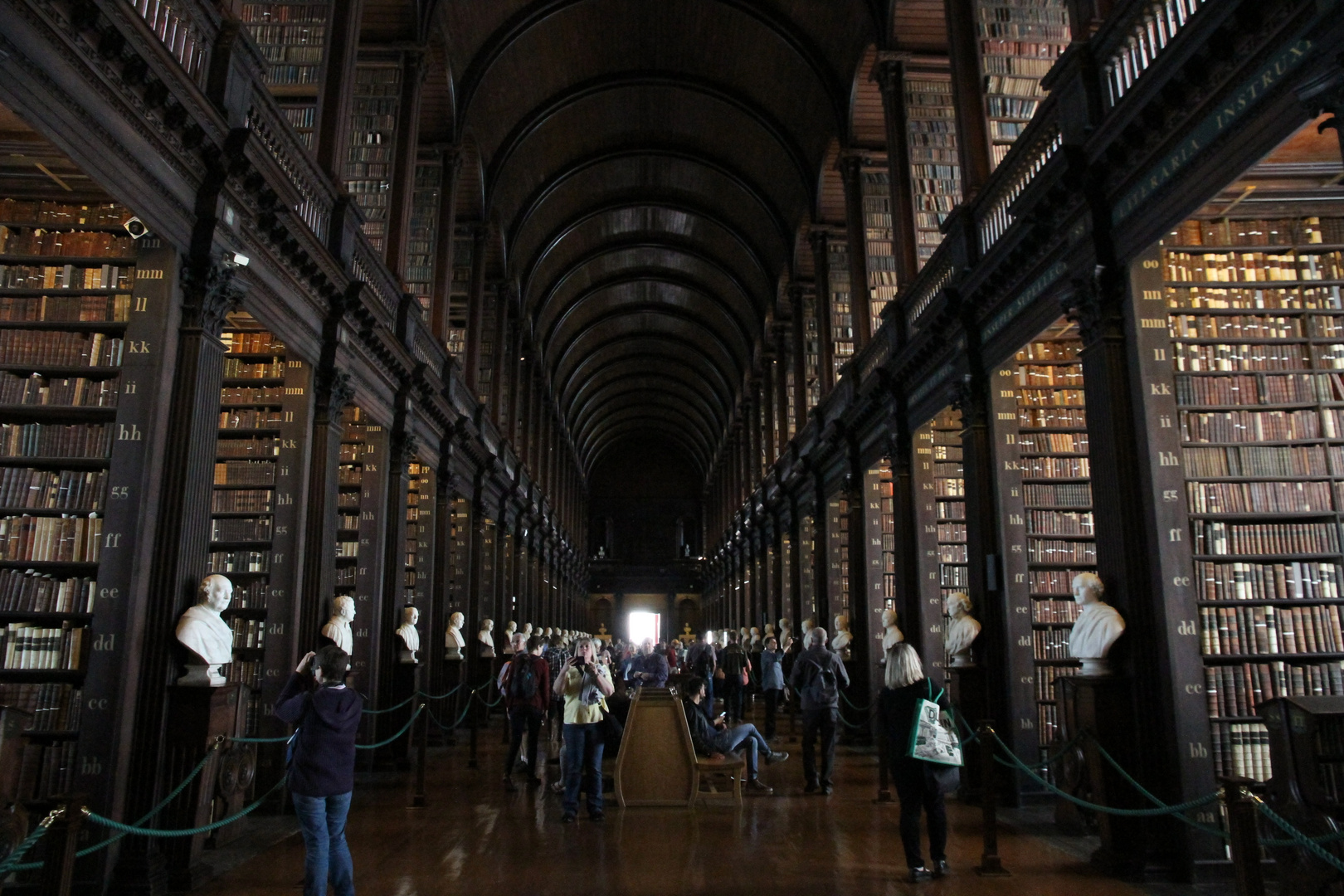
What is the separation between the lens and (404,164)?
32.4ft

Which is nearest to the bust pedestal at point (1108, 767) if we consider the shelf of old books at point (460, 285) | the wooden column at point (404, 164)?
the wooden column at point (404, 164)

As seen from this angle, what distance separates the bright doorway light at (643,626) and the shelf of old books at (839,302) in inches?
1090

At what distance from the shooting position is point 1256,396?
560 cm

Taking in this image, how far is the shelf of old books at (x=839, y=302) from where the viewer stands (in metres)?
14.5

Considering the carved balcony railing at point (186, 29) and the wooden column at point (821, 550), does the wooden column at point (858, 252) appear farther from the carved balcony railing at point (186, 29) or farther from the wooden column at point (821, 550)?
the carved balcony railing at point (186, 29)

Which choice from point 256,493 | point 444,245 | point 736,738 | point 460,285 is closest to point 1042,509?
point 736,738

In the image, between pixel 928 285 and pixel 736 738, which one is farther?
pixel 928 285

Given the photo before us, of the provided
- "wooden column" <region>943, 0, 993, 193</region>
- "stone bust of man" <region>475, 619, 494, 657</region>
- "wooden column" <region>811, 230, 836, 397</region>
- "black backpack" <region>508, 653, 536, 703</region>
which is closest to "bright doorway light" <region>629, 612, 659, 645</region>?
"wooden column" <region>811, 230, 836, 397</region>

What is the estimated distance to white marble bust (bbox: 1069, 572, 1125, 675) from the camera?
5.11 m

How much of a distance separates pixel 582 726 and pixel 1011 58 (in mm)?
6890

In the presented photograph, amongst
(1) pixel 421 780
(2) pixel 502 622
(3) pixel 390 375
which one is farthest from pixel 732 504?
(1) pixel 421 780

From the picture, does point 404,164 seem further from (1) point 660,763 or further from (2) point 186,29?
(1) point 660,763

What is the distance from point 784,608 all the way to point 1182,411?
1283cm

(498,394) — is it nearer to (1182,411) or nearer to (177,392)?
(177,392)
